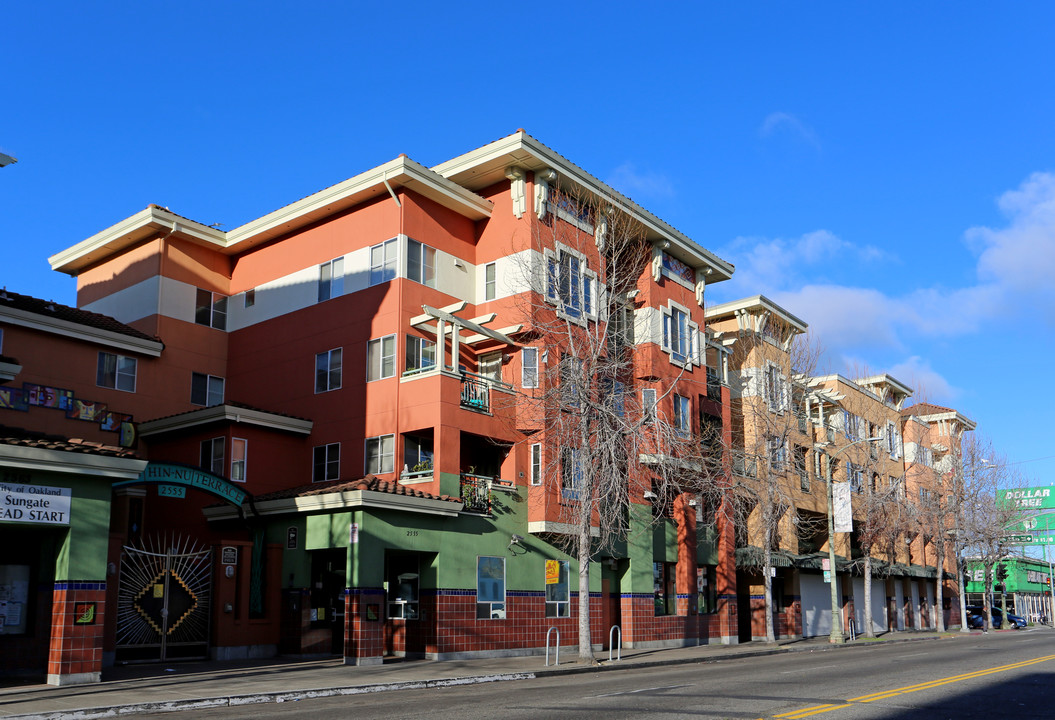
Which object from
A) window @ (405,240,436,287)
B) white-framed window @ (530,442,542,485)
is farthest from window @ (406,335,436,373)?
white-framed window @ (530,442,542,485)

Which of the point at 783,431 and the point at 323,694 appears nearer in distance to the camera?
the point at 323,694

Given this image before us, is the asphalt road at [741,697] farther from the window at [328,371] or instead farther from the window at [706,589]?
the window at [706,589]

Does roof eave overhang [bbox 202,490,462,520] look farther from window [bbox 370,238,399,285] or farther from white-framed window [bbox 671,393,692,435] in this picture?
white-framed window [bbox 671,393,692,435]

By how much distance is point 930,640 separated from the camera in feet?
145

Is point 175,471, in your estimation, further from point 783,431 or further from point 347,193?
point 783,431

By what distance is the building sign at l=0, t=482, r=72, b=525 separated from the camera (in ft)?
58.3

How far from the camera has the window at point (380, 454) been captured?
29.4 m

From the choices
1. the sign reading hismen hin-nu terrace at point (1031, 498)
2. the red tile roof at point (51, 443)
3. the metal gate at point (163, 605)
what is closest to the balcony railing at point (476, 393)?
the metal gate at point (163, 605)

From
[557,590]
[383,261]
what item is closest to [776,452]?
[557,590]

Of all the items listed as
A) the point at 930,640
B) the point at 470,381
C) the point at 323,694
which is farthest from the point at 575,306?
the point at 930,640

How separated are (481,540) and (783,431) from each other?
1685 cm

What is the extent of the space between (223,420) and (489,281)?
10087 millimetres

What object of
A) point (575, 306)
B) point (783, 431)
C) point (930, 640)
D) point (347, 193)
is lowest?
point (930, 640)

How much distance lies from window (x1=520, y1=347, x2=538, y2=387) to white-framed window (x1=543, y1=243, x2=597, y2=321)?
1802 millimetres
